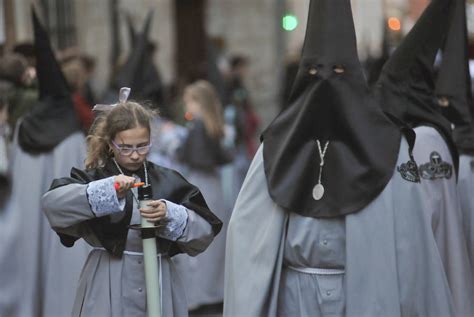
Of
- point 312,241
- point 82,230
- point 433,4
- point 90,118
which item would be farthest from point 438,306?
point 90,118

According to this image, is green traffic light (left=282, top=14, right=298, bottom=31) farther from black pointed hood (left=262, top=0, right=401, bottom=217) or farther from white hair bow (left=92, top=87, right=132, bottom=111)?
black pointed hood (left=262, top=0, right=401, bottom=217)

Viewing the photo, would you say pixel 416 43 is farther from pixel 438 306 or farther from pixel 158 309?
pixel 158 309

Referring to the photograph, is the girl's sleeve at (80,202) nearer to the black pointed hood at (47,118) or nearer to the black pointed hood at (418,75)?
the black pointed hood at (418,75)

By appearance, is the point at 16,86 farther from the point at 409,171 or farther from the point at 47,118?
the point at 409,171

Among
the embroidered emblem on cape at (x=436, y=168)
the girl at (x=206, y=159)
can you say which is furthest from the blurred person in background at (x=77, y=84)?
the embroidered emblem on cape at (x=436, y=168)

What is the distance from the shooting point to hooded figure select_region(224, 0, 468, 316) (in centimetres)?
453

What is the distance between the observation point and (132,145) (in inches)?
183

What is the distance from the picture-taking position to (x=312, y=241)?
455cm

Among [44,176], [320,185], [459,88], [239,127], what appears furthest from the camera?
[239,127]

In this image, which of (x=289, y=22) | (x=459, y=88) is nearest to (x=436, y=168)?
(x=459, y=88)

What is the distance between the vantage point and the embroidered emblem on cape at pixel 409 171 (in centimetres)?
463

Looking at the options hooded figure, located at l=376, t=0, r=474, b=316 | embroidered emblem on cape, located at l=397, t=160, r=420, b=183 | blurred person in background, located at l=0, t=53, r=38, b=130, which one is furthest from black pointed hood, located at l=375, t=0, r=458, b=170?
blurred person in background, located at l=0, t=53, r=38, b=130

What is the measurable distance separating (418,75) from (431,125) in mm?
308

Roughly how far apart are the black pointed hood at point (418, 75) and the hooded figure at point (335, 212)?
1.31 meters
